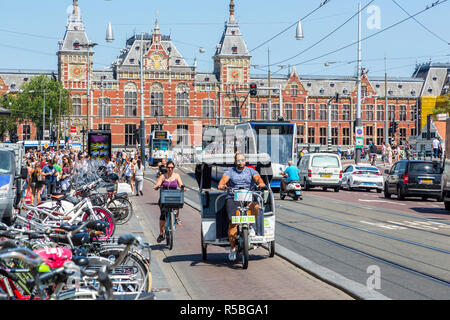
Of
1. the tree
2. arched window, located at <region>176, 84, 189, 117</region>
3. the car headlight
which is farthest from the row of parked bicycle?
the tree

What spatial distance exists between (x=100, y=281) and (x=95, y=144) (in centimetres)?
4394

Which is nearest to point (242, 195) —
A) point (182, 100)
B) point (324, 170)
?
point (324, 170)

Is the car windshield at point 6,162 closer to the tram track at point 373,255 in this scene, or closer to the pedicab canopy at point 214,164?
the tram track at point 373,255

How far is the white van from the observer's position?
3140cm

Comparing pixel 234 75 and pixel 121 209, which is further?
pixel 234 75

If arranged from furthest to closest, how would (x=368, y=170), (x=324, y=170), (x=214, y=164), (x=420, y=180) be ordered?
(x=368, y=170)
(x=324, y=170)
(x=420, y=180)
(x=214, y=164)

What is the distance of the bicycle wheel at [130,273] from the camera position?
580 cm

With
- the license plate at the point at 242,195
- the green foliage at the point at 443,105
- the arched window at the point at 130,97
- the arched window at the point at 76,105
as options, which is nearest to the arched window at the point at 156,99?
the arched window at the point at 130,97

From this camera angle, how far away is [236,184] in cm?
1055

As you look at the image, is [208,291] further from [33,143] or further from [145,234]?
[33,143]

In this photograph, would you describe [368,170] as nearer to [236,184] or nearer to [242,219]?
[236,184]

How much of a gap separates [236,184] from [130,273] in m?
4.35

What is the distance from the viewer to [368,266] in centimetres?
1029

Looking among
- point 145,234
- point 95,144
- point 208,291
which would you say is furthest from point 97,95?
point 208,291
